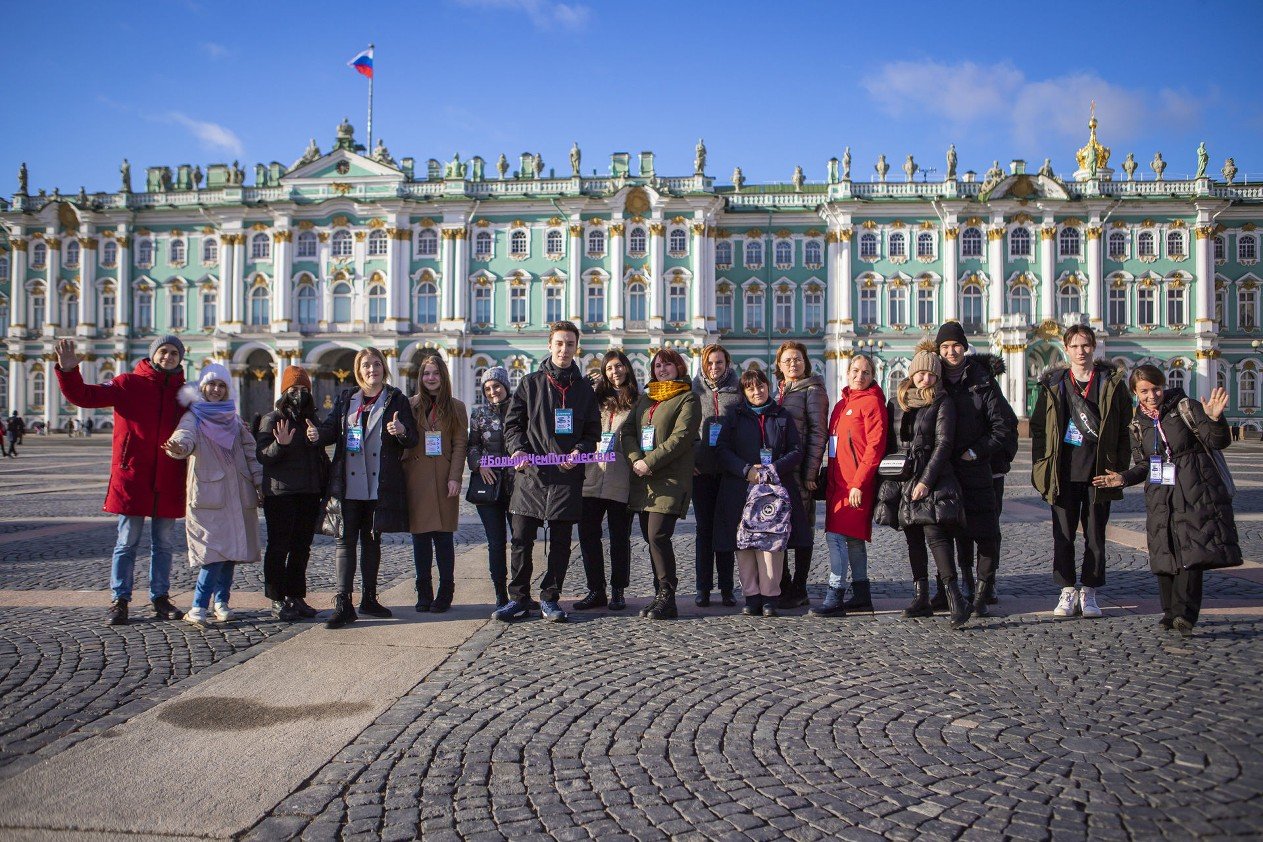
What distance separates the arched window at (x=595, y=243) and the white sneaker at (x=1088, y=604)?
134 feet

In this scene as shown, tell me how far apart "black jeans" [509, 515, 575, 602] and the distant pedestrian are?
1927mm

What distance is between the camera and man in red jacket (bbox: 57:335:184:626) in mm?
6520

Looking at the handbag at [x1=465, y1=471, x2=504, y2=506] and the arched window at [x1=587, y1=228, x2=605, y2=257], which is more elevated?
the arched window at [x1=587, y1=228, x2=605, y2=257]

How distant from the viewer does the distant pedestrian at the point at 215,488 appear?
6527 mm

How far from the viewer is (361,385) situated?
708 centimetres

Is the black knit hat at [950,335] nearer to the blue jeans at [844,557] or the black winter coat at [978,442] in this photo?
the black winter coat at [978,442]

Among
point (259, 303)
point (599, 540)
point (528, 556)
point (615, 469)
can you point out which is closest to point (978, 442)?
point (615, 469)

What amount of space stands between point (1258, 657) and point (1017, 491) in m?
11.9

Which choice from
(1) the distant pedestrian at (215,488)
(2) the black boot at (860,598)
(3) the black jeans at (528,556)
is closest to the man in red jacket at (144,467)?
(1) the distant pedestrian at (215,488)

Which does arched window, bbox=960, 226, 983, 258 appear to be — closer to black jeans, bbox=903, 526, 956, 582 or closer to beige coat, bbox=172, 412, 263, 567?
black jeans, bbox=903, 526, 956, 582

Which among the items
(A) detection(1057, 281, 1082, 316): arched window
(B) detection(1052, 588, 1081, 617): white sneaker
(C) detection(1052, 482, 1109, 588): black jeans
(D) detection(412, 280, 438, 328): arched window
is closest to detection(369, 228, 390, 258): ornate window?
(D) detection(412, 280, 438, 328): arched window

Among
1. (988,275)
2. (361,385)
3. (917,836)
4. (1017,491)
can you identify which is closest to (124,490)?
(361,385)

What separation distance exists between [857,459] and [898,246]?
138 ft

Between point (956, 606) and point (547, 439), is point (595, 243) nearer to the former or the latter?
point (547, 439)
